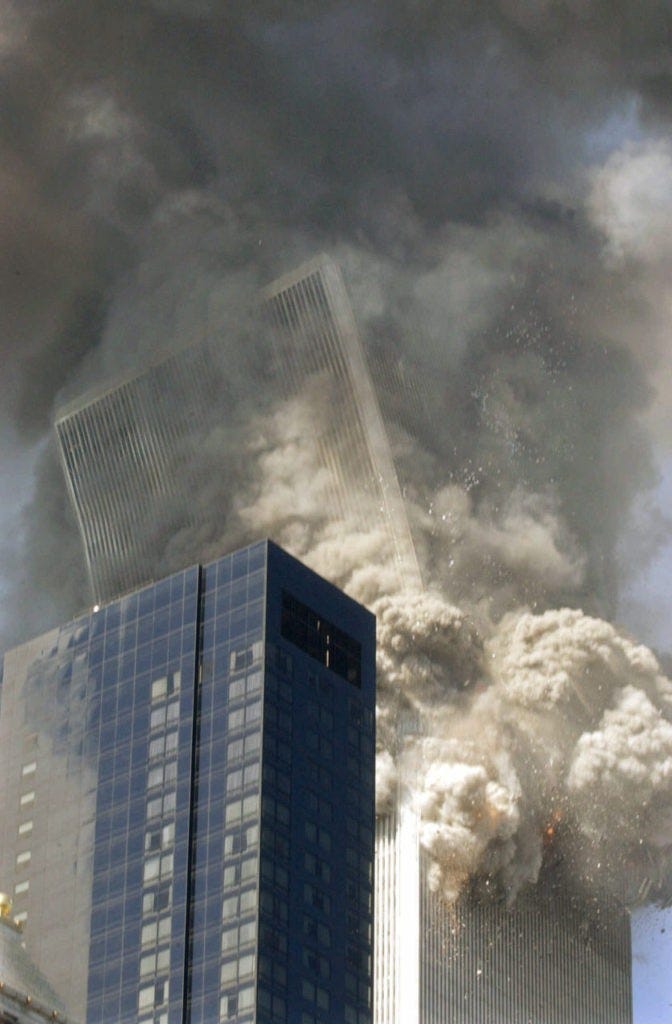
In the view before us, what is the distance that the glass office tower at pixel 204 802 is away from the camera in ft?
452

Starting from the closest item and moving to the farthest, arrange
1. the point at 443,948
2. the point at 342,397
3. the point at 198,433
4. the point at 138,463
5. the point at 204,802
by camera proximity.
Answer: the point at 204,802 < the point at 443,948 < the point at 342,397 < the point at 198,433 < the point at 138,463

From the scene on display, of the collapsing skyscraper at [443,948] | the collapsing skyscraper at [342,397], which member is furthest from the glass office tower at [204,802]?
the collapsing skyscraper at [443,948]

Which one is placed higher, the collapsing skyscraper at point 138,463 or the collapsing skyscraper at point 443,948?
the collapsing skyscraper at point 138,463

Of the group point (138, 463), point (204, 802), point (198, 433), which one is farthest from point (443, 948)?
point (204, 802)

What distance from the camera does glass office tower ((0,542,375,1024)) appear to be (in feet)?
452

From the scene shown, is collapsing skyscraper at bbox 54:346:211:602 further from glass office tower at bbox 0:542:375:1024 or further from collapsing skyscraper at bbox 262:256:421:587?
glass office tower at bbox 0:542:375:1024

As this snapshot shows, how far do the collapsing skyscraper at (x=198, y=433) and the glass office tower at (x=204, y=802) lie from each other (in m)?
30.7

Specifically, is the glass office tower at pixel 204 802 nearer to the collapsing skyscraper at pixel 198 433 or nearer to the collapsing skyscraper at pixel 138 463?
the collapsing skyscraper at pixel 198 433

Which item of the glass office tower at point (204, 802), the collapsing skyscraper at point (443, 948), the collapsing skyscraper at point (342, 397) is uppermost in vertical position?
the collapsing skyscraper at point (342, 397)

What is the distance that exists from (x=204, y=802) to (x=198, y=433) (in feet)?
174

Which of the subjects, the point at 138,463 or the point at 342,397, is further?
the point at 138,463

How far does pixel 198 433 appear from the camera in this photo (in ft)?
629

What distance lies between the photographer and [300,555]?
183 meters

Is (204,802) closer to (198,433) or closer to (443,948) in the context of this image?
(443,948)
